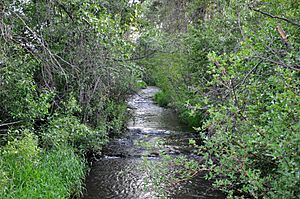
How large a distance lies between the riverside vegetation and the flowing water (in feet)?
1.68

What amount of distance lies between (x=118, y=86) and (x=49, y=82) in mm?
3899

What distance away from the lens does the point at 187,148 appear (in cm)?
1066

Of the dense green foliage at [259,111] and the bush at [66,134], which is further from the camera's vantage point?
the bush at [66,134]

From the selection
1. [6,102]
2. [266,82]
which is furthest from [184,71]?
[266,82]

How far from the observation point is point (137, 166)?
29.7 feet

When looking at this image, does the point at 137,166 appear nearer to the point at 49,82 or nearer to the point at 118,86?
the point at 118,86

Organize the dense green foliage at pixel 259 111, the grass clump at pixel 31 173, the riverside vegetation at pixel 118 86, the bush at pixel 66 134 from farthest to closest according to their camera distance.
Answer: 1. the bush at pixel 66 134
2. the grass clump at pixel 31 173
3. the riverside vegetation at pixel 118 86
4. the dense green foliage at pixel 259 111

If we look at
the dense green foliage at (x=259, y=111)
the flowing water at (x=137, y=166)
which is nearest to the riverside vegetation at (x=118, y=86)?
the dense green foliage at (x=259, y=111)

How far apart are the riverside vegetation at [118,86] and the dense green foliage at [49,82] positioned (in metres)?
0.02

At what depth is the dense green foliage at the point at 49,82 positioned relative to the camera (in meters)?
5.75

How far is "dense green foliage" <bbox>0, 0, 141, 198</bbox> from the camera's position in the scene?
18.9ft

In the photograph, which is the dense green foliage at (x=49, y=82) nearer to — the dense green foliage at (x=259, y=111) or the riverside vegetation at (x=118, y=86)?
the riverside vegetation at (x=118, y=86)

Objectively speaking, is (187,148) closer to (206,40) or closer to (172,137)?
(172,137)

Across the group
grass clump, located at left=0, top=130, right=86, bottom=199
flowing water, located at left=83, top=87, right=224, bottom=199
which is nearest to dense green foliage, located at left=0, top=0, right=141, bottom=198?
grass clump, located at left=0, top=130, right=86, bottom=199
